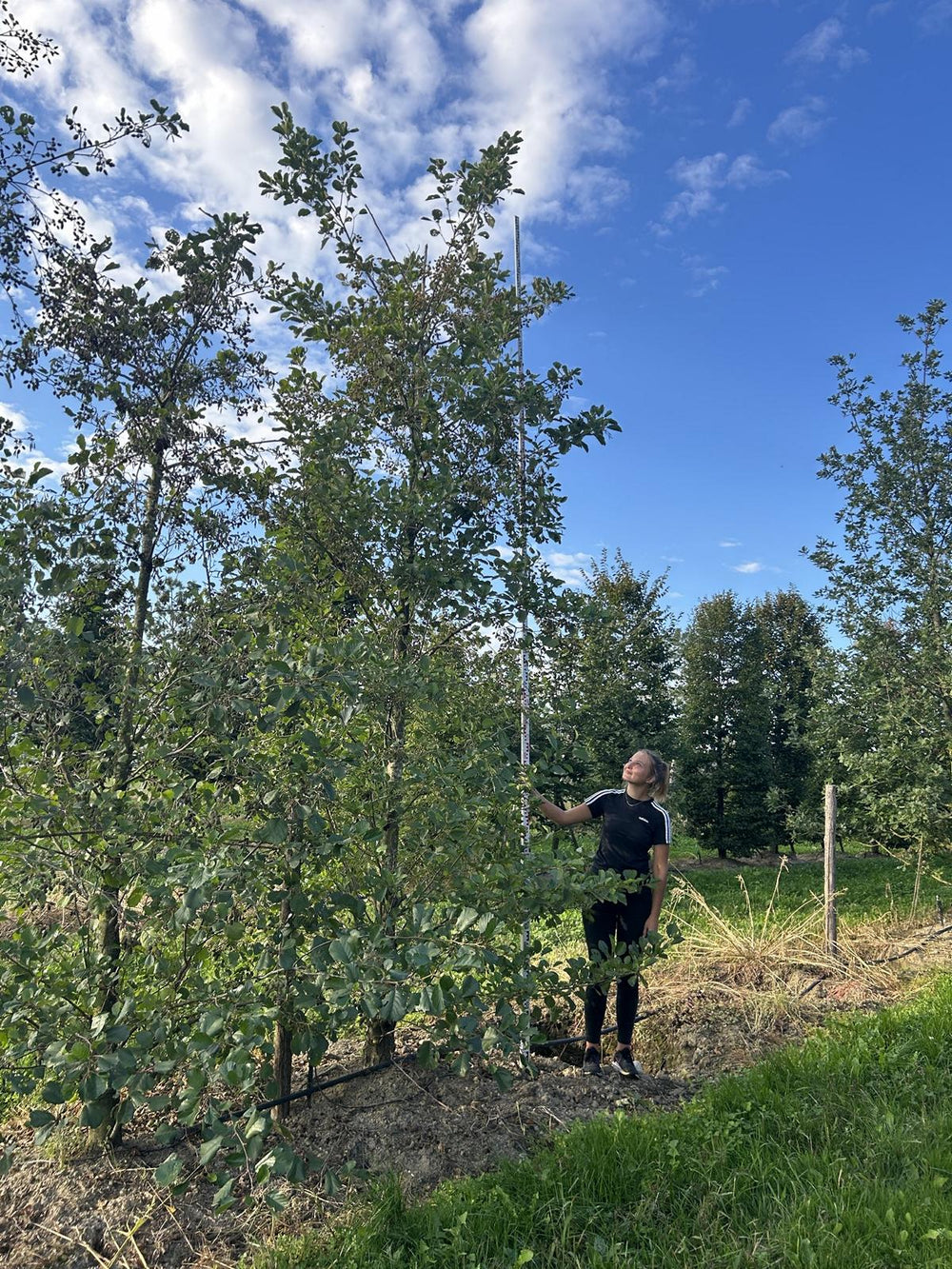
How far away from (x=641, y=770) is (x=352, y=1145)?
2.43 meters

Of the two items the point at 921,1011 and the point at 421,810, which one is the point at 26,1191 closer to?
the point at 421,810

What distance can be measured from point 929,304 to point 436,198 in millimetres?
12114

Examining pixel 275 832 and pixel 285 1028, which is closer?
pixel 275 832

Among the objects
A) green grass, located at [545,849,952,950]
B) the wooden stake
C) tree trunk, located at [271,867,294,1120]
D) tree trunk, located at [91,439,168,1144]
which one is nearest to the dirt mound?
tree trunk, located at [271,867,294,1120]

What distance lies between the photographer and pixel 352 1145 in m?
3.30

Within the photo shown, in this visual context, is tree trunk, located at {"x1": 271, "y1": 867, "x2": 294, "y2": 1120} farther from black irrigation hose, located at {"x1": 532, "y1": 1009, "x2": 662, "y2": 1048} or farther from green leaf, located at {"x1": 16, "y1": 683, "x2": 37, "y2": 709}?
black irrigation hose, located at {"x1": 532, "y1": 1009, "x2": 662, "y2": 1048}

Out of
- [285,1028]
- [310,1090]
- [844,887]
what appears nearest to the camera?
[285,1028]

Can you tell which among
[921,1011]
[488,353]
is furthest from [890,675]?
[488,353]

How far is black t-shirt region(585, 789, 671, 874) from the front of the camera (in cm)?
442

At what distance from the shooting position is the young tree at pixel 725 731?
18344 millimetres

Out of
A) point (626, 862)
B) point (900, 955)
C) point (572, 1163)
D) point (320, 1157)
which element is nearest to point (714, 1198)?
point (572, 1163)

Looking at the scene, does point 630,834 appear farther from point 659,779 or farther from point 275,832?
point 275,832

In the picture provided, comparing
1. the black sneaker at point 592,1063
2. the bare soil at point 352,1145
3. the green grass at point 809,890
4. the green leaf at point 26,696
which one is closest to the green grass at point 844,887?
the green grass at point 809,890

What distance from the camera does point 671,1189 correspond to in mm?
2838
